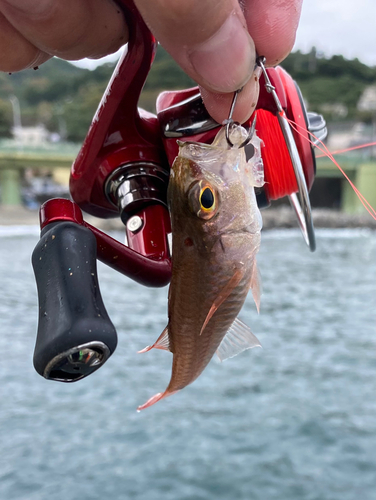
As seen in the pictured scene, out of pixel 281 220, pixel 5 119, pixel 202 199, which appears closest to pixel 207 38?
pixel 202 199

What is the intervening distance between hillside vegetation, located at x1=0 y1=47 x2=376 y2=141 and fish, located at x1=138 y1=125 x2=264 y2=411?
41295 mm

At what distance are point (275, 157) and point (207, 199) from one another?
327 mm

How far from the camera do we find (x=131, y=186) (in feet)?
4.01

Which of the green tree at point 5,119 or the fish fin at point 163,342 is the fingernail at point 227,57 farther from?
the green tree at point 5,119

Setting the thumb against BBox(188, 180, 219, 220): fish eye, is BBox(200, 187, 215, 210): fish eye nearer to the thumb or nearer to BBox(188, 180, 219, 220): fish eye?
BBox(188, 180, 219, 220): fish eye

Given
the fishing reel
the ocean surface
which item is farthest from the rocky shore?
the fishing reel

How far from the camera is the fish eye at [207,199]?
90 cm

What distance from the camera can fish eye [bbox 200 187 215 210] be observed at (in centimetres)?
90

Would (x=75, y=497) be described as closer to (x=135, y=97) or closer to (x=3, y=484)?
(x=3, y=484)

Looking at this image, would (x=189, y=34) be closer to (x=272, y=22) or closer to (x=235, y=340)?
(x=272, y=22)

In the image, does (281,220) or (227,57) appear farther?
(281,220)

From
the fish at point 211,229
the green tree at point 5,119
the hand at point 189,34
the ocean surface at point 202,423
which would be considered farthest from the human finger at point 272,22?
the green tree at point 5,119

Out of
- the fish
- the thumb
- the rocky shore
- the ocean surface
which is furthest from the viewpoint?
the rocky shore

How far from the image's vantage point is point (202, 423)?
355 centimetres
